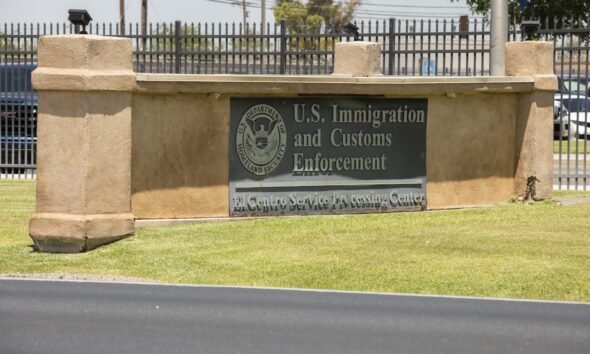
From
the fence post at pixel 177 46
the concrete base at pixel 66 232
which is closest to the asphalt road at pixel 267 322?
the concrete base at pixel 66 232

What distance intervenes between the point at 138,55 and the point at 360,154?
287 inches

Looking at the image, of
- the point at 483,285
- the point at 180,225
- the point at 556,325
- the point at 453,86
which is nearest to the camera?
the point at 556,325

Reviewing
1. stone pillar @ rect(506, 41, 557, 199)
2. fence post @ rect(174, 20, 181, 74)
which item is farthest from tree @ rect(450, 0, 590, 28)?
stone pillar @ rect(506, 41, 557, 199)

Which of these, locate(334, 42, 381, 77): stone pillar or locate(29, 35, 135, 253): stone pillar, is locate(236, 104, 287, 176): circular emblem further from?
locate(334, 42, 381, 77): stone pillar

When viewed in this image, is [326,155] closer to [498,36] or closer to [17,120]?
[498,36]

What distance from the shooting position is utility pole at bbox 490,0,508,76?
18469 mm

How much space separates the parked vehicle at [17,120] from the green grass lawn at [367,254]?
5842 millimetres

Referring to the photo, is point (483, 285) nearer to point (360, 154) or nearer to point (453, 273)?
point (453, 273)

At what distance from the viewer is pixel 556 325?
9914 mm

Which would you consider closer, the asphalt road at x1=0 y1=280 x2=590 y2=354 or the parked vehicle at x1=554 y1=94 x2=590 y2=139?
the asphalt road at x1=0 y1=280 x2=590 y2=354

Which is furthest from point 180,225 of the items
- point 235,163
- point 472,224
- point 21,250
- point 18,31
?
point 18,31

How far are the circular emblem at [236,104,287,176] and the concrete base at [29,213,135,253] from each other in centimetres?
210

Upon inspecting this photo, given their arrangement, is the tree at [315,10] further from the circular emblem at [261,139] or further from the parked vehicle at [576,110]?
the circular emblem at [261,139]

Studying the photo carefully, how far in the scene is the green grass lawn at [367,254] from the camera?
1227 centimetres
